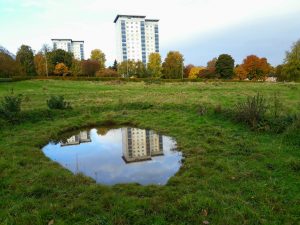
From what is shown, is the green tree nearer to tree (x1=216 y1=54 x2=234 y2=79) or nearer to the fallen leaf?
tree (x1=216 y1=54 x2=234 y2=79)

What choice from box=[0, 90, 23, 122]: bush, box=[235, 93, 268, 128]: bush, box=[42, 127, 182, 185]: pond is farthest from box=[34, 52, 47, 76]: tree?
box=[235, 93, 268, 128]: bush

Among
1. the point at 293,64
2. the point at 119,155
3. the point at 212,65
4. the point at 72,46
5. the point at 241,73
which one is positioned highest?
the point at 72,46

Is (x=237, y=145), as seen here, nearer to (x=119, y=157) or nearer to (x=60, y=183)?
(x=119, y=157)

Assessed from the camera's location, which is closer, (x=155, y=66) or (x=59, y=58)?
(x=59, y=58)

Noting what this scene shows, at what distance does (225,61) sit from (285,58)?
58.4 feet

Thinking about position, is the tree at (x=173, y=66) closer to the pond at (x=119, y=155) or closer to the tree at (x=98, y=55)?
the tree at (x=98, y=55)

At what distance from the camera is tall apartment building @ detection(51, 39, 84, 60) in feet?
538

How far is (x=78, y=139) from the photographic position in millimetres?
11836

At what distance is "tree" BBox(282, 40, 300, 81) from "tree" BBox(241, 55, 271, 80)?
14.1 metres

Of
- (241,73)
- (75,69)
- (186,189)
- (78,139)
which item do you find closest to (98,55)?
(75,69)

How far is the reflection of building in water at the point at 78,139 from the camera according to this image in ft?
36.9

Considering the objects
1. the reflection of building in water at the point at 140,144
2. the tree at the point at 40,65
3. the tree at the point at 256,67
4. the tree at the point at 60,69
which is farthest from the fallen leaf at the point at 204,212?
the tree at the point at 256,67

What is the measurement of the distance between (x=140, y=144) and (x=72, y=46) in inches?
6880

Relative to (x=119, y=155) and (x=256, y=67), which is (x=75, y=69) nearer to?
(x=256, y=67)
